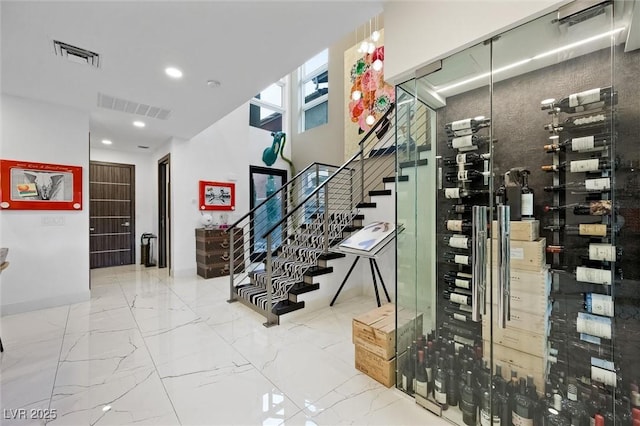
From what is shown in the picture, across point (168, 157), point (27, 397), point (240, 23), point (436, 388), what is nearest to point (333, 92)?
point (168, 157)

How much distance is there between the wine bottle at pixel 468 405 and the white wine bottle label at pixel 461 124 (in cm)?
176

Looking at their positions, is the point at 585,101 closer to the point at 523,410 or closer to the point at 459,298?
the point at 459,298

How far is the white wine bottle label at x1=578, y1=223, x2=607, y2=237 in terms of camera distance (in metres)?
1.59

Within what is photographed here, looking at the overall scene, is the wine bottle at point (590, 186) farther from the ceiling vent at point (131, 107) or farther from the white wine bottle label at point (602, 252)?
the ceiling vent at point (131, 107)

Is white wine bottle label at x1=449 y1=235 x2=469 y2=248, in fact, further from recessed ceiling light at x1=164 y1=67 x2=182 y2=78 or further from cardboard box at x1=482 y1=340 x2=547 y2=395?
recessed ceiling light at x1=164 y1=67 x2=182 y2=78

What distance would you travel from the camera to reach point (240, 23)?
6.88 feet

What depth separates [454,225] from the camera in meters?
2.14

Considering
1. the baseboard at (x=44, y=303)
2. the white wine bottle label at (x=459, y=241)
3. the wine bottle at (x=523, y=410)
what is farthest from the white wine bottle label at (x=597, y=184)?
the baseboard at (x=44, y=303)

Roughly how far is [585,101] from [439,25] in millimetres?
1004

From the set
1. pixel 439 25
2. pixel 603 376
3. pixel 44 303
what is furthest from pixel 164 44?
pixel 603 376

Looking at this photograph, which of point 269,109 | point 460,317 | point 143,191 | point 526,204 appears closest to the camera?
point 526,204

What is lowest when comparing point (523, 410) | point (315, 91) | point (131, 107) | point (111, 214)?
point (523, 410)

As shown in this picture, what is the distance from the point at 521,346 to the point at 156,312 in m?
3.73

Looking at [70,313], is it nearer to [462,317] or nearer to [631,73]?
[462,317]
